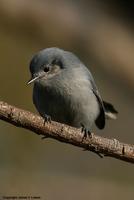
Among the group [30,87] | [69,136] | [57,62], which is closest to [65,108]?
[57,62]

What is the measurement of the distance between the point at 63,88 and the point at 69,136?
965 millimetres

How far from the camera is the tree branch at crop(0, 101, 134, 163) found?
7.84ft

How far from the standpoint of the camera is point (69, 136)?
2.49 metres

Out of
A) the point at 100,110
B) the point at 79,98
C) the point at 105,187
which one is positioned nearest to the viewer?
the point at 79,98

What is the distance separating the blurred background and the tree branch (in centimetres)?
37

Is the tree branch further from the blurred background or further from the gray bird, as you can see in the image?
the gray bird

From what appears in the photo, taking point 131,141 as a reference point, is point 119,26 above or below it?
above

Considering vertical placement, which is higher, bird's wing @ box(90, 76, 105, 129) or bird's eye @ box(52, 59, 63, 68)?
bird's eye @ box(52, 59, 63, 68)

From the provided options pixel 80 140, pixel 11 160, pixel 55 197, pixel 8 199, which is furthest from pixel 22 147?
pixel 80 140

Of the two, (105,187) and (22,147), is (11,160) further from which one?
(105,187)

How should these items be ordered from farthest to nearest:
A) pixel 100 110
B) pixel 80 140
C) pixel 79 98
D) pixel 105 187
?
1. pixel 105 187
2. pixel 100 110
3. pixel 79 98
4. pixel 80 140

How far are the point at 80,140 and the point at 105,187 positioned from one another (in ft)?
7.25

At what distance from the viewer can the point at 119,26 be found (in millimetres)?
2527

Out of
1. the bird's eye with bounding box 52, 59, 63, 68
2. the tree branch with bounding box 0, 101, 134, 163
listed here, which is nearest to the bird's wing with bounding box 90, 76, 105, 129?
the bird's eye with bounding box 52, 59, 63, 68
